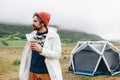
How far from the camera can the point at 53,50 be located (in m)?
5.93

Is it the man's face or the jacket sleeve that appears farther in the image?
the man's face

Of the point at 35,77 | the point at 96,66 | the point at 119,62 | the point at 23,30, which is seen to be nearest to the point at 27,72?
the point at 35,77

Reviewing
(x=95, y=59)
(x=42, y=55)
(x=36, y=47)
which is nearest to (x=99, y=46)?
(x=95, y=59)

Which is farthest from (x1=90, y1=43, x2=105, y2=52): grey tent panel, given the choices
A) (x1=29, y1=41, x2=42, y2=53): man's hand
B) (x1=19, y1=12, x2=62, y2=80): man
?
(x1=29, y1=41, x2=42, y2=53): man's hand

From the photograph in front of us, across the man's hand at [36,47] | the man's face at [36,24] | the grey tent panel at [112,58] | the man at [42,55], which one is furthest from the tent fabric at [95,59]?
the man's hand at [36,47]

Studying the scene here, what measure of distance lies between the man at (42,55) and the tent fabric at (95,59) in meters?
8.50

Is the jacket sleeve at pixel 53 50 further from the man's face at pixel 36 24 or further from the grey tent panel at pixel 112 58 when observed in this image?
the grey tent panel at pixel 112 58

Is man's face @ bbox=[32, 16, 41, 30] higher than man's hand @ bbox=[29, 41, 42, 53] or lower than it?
higher

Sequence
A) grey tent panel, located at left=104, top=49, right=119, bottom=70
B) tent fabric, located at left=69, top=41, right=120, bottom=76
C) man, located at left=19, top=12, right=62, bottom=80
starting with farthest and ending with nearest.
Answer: grey tent panel, located at left=104, top=49, right=119, bottom=70 → tent fabric, located at left=69, top=41, right=120, bottom=76 → man, located at left=19, top=12, right=62, bottom=80

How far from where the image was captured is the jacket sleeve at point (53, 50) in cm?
578

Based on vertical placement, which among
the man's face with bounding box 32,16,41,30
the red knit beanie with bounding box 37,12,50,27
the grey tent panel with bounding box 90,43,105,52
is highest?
the red knit beanie with bounding box 37,12,50,27

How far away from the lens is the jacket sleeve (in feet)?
18.9

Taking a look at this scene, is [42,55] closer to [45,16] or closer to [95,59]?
[45,16]

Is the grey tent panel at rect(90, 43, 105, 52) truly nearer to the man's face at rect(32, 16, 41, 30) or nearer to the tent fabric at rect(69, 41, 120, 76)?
the tent fabric at rect(69, 41, 120, 76)
